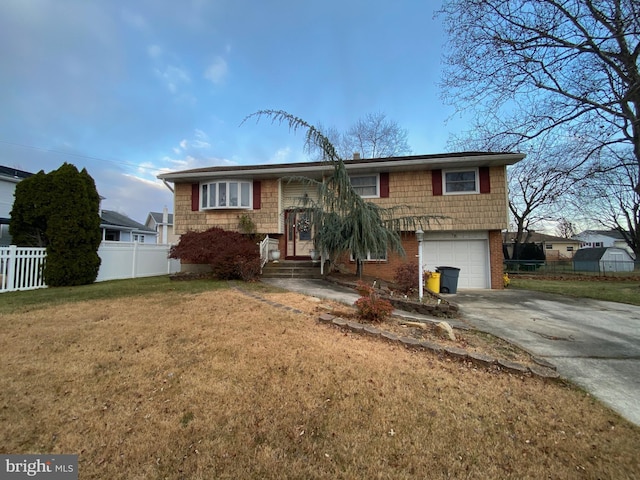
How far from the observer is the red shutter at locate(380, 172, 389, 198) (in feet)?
39.6

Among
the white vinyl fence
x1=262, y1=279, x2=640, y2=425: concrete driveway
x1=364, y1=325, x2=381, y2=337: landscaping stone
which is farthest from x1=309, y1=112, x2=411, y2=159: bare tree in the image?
x1=364, y1=325, x2=381, y2=337: landscaping stone

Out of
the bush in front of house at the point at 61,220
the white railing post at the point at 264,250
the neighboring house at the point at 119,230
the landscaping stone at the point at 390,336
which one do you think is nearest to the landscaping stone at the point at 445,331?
the landscaping stone at the point at 390,336

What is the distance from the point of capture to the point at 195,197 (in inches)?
521

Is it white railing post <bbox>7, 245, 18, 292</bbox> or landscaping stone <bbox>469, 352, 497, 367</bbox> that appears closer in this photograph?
landscaping stone <bbox>469, 352, 497, 367</bbox>

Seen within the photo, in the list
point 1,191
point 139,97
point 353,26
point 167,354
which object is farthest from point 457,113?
point 1,191

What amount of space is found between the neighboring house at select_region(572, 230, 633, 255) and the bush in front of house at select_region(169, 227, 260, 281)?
57653 millimetres

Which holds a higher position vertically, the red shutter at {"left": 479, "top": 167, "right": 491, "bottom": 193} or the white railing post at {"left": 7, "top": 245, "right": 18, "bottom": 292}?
the red shutter at {"left": 479, "top": 167, "right": 491, "bottom": 193}

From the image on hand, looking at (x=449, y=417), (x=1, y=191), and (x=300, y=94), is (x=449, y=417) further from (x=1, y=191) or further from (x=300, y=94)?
(x=1, y=191)

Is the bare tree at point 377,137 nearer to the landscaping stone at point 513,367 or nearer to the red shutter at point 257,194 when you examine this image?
the red shutter at point 257,194

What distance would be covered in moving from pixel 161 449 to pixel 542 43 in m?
11.3

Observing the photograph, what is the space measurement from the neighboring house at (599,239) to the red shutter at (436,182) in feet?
167

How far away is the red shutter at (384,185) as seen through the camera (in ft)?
39.6

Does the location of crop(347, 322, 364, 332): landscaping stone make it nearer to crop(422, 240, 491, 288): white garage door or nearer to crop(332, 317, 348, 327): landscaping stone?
crop(332, 317, 348, 327): landscaping stone

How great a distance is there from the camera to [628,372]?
355 cm
